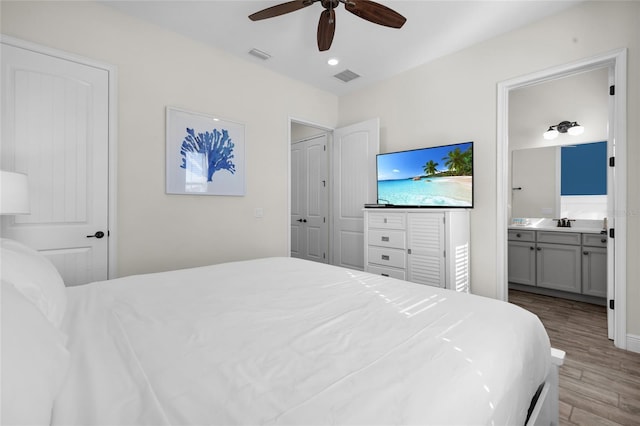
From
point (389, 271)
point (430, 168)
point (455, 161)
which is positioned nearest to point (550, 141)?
point (455, 161)

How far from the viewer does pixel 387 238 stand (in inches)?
129

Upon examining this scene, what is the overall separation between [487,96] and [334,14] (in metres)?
1.83

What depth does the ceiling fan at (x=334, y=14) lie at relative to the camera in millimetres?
2090

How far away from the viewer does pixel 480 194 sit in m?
3.09

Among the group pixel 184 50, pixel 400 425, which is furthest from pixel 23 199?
pixel 400 425

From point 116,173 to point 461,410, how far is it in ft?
9.37

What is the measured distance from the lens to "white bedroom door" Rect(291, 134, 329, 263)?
4.68 meters

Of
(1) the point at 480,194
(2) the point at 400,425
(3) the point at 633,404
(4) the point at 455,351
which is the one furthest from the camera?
(1) the point at 480,194

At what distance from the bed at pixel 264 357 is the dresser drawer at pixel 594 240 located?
3128 mm

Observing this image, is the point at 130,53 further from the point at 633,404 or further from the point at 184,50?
the point at 633,404

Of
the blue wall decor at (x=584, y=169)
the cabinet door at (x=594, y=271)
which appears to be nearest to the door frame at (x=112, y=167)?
the cabinet door at (x=594, y=271)

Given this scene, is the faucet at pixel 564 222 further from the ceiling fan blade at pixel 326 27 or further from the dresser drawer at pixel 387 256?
the ceiling fan blade at pixel 326 27

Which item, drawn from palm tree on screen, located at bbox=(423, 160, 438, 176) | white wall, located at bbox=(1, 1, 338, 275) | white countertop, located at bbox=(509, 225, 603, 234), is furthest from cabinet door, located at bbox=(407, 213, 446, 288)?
white countertop, located at bbox=(509, 225, 603, 234)

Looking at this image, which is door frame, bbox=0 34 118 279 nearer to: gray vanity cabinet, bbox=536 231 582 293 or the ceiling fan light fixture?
gray vanity cabinet, bbox=536 231 582 293
